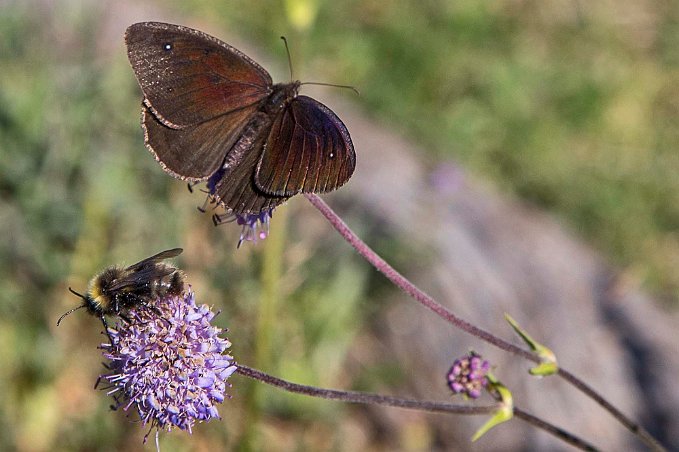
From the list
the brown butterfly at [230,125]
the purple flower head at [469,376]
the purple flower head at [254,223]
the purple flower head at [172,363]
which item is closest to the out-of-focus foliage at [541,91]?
the purple flower head at [469,376]

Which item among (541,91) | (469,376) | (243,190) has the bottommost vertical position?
(469,376)

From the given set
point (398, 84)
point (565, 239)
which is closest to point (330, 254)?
point (565, 239)

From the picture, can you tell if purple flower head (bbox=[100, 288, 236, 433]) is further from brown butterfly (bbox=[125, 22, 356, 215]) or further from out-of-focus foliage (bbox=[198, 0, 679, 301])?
out-of-focus foliage (bbox=[198, 0, 679, 301])

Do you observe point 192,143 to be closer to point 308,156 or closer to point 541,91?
point 308,156

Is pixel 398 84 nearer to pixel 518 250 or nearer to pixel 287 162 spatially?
pixel 518 250

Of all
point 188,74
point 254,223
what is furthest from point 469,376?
point 188,74

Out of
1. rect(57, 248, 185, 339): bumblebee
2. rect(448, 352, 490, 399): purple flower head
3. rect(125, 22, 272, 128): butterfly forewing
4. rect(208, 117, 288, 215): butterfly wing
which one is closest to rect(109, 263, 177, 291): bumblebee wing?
rect(57, 248, 185, 339): bumblebee
